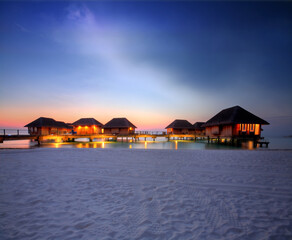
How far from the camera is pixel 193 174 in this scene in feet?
21.3

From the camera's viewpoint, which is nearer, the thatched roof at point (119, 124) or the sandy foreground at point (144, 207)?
the sandy foreground at point (144, 207)

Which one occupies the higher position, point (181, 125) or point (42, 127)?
point (42, 127)

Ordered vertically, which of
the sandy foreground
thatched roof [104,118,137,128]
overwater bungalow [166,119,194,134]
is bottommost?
the sandy foreground

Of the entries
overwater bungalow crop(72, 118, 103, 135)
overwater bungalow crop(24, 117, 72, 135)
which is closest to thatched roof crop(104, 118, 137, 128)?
overwater bungalow crop(72, 118, 103, 135)

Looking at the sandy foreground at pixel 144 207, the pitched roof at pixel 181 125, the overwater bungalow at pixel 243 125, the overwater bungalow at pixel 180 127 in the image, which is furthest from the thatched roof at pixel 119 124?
the sandy foreground at pixel 144 207

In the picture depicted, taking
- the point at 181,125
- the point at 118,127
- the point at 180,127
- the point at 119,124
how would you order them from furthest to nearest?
1. the point at 181,125
2. the point at 180,127
3. the point at 119,124
4. the point at 118,127

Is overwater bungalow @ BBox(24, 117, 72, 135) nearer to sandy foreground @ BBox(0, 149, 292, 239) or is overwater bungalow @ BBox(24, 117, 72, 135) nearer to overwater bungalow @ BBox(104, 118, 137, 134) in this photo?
overwater bungalow @ BBox(104, 118, 137, 134)

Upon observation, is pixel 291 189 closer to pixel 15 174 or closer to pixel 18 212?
pixel 18 212

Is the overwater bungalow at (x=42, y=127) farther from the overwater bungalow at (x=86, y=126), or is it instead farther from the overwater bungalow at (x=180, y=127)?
the overwater bungalow at (x=180, y=127)

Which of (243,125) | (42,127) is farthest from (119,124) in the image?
(243,125)

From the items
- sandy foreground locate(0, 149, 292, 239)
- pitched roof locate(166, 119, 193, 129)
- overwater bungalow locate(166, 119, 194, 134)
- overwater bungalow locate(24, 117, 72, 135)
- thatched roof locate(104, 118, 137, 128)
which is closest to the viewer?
sandy foreground locate(0, 149, 292, 239)

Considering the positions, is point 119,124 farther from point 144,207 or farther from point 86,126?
point 144,207

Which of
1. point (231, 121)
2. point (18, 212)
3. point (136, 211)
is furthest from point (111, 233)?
point (231, 121)

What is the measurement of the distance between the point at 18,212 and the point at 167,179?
4.66 metres
